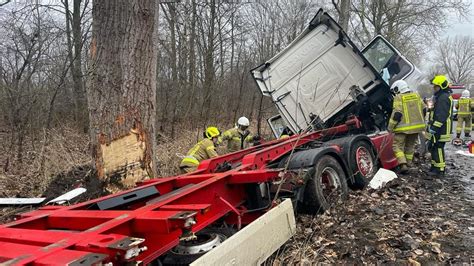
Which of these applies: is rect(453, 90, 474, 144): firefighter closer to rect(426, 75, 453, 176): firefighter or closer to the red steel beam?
rect(426, 75, 453, 176): firefighter

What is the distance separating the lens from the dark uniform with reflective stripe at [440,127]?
20.8ft

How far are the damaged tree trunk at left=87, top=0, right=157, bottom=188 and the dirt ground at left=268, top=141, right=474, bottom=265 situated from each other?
6.73 feet

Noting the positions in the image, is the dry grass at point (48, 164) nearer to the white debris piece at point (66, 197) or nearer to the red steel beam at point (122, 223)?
the white debris piece at point (66, 197)

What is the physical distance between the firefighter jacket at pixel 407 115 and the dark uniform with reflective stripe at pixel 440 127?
0.81ft

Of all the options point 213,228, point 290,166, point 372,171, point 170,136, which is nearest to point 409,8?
point 170,136

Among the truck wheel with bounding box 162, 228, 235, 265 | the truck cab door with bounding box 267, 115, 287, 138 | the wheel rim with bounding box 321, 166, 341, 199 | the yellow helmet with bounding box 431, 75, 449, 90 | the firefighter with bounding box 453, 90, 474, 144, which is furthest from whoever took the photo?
the firefighter with bounding box 453, 90, 474, 144

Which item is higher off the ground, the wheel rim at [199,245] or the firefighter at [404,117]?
the firefighter at [404,117]

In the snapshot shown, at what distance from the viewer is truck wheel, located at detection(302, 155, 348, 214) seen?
3.95 m

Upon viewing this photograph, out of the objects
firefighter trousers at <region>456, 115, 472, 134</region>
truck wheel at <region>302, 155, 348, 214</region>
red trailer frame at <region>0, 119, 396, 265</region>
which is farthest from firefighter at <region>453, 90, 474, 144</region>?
red trailer frame at <region>0, 119, 396, 265</region>

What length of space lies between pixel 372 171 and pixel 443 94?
2261 mm

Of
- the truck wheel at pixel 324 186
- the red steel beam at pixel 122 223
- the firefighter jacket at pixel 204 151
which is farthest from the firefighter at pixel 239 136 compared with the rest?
the red steel beam at pixel 122 223

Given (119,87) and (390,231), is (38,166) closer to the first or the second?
(119,87)

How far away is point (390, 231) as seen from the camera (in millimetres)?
3631

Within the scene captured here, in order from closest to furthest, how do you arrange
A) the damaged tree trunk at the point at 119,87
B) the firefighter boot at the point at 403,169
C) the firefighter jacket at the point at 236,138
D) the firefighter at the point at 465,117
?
the damaged tree trunk at the point at 119,87, the firefighter boot at the point at 403,169, the firefighter jacket at the point at 236,138, the firefighter at the point at 465,117
